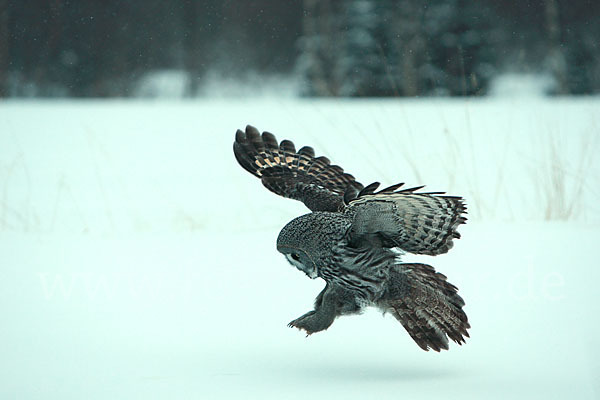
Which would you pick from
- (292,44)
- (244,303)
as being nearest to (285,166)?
(244,303)

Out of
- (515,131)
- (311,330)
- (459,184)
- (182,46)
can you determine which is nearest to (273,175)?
(311,330)

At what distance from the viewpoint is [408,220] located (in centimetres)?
262

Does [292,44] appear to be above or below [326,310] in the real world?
above

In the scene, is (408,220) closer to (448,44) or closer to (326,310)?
(326,310)

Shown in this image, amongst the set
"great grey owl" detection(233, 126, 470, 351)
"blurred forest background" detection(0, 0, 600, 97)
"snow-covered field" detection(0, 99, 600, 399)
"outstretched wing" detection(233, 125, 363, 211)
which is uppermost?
"blurred forest background" detection(0, 0, 600, 97)

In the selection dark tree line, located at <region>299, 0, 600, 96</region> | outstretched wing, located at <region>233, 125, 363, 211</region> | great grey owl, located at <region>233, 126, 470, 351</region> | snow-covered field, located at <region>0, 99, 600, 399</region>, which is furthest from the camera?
dark tree line, located at <region>299, 0, 600, 96</region>

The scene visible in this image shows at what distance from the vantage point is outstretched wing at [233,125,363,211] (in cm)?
339

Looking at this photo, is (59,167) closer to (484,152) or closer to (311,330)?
(484,152)

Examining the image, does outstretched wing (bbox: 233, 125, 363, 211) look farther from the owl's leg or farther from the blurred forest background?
the blurred forest background

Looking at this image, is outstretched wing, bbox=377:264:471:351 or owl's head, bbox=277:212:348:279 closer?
owl's head, bbox=277:212:348:279

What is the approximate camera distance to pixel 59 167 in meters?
8.30

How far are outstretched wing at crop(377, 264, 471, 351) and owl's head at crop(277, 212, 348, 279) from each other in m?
0.35

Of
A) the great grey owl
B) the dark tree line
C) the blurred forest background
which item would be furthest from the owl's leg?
the dark tree line

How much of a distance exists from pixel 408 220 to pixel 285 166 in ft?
3.36
